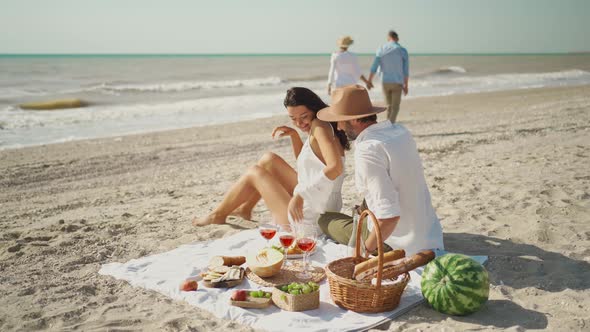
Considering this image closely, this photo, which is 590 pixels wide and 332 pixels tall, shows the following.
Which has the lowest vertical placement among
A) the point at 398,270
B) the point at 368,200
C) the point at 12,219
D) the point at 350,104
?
the point at 12,219

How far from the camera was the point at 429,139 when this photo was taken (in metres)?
10.1

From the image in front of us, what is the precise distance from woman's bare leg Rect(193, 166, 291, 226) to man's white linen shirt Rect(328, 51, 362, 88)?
4.98 meters

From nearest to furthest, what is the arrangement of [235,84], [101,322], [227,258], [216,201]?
[101,322]
[227,258]
[216,201]
[235,84]

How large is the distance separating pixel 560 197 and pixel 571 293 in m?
2.24

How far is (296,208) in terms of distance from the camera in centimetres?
442

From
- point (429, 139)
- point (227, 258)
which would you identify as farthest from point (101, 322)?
point (429, 139)

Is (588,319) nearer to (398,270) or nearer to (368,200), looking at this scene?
(398,270)

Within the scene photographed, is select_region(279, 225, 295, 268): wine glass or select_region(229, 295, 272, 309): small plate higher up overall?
select_region(279, 225, 295, 268): wine glass

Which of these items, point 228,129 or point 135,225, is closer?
point 135,225

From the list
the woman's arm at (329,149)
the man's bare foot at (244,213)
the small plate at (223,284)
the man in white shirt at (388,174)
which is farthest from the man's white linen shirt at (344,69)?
the small plate at (223,284)

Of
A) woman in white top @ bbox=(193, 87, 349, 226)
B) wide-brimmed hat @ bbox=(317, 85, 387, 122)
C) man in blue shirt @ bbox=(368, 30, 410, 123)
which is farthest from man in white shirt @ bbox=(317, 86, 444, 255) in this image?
man in blue shirt @ bbox=(368, 30, 410, 123)

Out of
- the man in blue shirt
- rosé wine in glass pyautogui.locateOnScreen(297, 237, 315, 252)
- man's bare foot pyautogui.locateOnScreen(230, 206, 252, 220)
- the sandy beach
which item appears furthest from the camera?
the man in blue shirt

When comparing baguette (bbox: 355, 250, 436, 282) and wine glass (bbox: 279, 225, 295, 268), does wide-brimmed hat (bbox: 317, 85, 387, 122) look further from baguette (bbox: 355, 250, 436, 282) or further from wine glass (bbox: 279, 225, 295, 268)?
baguette (bbox: 355, 250, 436, 282)

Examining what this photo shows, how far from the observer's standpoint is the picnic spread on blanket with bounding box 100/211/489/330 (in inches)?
129
